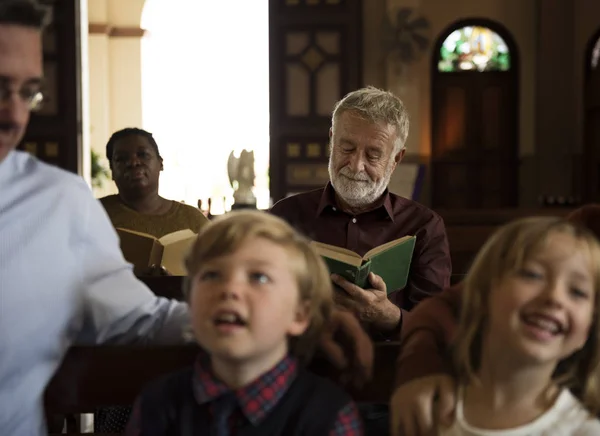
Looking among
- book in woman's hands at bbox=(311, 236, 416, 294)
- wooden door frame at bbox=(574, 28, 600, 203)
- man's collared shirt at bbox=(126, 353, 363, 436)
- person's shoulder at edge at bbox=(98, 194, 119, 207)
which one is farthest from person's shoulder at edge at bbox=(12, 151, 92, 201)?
wooden door frame at bbox=(574, 28, 600, 203)

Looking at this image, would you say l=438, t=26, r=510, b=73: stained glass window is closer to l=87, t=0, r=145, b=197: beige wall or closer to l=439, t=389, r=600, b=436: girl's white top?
l=87, t=0, r=145, b=197: beige wall

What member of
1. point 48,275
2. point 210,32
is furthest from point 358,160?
point 210,32

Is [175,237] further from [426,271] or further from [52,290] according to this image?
[52,290]

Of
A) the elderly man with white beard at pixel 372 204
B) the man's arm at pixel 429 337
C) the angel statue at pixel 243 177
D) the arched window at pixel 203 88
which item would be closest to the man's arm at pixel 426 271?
the elderly man with white beard at pixel 372 204

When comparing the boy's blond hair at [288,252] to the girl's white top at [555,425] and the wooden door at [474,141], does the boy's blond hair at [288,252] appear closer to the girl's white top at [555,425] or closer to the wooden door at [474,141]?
the girl's white top at [555,425]

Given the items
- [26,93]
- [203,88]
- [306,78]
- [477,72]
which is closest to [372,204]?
[26,93]

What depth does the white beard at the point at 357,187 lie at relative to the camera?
116 inches

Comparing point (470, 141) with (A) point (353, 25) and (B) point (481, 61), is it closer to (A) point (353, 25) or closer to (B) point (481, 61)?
(B) point (481, 61)

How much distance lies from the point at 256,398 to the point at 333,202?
159 cm

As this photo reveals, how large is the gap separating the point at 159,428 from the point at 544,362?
70 centimetres

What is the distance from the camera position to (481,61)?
11531 millimetres

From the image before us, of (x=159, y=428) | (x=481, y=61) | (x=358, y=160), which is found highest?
(x=481, y=61)

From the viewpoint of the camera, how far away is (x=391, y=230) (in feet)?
9.83

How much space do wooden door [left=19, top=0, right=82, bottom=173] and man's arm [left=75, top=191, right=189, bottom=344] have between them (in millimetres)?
7283
